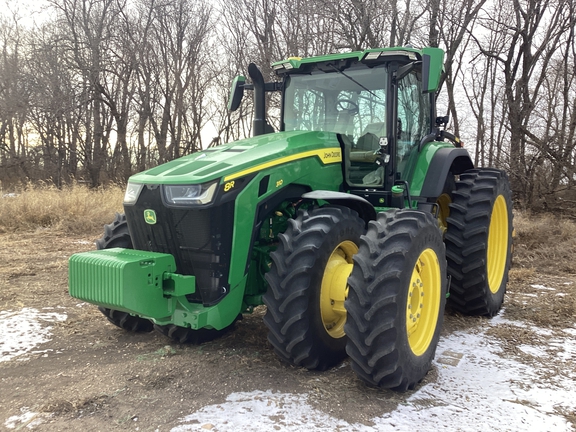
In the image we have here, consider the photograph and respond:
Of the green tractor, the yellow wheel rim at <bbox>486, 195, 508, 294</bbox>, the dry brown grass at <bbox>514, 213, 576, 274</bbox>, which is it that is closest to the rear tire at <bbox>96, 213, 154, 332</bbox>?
the green tractor

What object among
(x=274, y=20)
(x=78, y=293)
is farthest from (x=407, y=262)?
(x=274, y=20)

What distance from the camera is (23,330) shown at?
413cm

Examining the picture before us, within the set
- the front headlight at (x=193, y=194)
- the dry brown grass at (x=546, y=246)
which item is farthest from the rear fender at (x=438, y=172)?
Result: the dry brown grass at (x=546, y=246)

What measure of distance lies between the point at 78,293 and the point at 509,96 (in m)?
13.8

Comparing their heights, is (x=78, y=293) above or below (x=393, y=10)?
below

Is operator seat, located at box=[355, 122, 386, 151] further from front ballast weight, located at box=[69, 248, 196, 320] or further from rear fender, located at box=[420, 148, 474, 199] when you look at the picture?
front ballast weight, located at box=[69, 248, 196, 320]

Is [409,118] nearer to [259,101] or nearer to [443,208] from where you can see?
[443,208]

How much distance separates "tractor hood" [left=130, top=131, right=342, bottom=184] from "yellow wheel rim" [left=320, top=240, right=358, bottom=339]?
0.75 metres

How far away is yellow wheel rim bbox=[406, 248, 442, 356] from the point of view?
3.28m

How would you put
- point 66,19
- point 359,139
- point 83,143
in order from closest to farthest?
point 359,139 → point 66,19 → point 83,143

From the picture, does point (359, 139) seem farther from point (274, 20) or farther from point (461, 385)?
point (274, 20)

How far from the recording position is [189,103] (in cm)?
2305

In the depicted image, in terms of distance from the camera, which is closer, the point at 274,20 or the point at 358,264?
the point at 358,264

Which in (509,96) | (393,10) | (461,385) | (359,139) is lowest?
(461,385)
